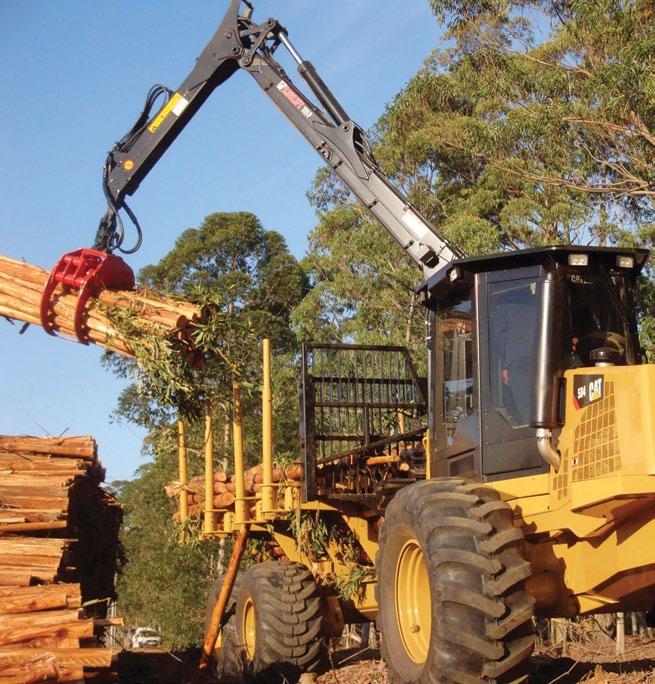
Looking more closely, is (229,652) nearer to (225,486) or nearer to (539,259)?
(225,486)

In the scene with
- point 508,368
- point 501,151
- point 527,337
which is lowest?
point 508,368

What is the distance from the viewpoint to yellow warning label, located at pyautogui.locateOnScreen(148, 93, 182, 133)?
11289 mm

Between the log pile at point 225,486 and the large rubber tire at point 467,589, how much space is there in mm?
3706

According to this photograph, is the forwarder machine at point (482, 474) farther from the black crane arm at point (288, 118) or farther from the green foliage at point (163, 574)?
the green foliage at point (163, 574)

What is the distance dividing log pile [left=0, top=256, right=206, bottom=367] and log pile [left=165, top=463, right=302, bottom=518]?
2065 millimetres

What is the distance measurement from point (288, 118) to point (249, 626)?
17.7 ft

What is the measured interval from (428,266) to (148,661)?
16.7 ft

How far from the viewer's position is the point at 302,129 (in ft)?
36.7

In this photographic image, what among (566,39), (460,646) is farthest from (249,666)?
(566,39)

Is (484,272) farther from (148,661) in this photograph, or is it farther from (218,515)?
(148,661)

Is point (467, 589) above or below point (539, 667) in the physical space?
above

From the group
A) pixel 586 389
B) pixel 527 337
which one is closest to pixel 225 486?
pixel 527 337

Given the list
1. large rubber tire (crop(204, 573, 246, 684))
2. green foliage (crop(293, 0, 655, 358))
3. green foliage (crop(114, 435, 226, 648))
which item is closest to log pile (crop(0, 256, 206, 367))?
large rubber tire (crop(204, 573, 246, 684))

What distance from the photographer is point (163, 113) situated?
11328 mm
